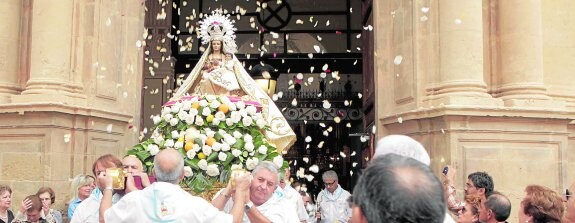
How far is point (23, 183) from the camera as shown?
8.62 meters

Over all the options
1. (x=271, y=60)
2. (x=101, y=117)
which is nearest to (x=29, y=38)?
(x=101, y=117)

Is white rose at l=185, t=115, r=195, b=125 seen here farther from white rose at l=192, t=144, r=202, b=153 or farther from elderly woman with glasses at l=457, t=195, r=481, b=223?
elderly woman with glasses at l=457, t=195, r=481, b=223

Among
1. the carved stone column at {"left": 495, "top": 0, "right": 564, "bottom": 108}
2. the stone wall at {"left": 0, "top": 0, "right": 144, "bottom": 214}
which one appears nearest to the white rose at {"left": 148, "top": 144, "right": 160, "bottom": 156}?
the stone wall at {"left": 0, "top": 0, "right": 144, "bottom": 214}

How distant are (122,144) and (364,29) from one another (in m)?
4.31

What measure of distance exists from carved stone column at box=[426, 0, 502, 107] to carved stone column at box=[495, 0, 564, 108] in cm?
37

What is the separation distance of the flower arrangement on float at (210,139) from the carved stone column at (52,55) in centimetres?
291

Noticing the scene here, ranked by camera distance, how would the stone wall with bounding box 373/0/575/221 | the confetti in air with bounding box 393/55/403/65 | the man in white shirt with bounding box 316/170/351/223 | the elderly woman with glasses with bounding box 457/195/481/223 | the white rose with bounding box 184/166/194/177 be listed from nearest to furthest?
the elderly woman with glasses with bounding box 457/195/481/223
the white rose with bounding box 184/166/194/177
the stone wall with bounding box 373/0/575/221
the confetti in air with bounding box 393/55/403/65
the man in white shirt with bounding box 316/170/351/223

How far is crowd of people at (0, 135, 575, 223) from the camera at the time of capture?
1975 millimetres

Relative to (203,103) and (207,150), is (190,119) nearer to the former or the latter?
(203,103)

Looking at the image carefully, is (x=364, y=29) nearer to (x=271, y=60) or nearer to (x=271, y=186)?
(x=271, y=60)

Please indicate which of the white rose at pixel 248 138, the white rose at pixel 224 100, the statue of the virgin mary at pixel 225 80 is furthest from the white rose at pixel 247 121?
the statue of the virgin mary at pixel 225 80

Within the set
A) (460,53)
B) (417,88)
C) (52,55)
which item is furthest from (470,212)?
(52,55)

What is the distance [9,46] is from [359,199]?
26.7 ft

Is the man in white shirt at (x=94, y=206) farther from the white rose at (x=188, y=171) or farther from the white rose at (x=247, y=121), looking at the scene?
the white rose at (x=247, y=121)
